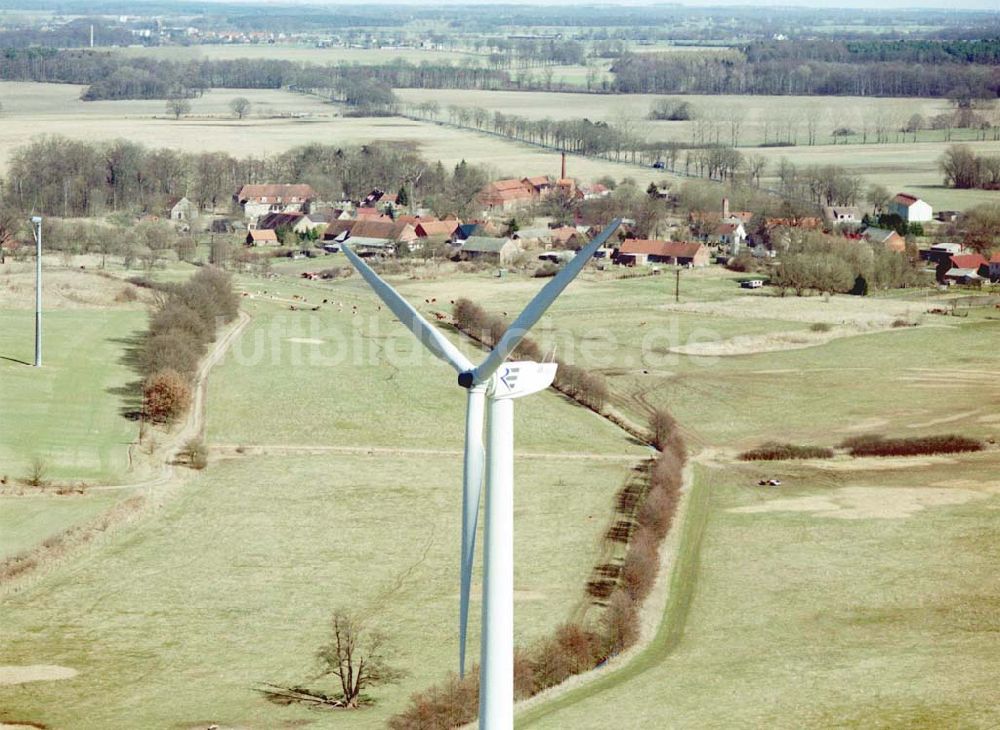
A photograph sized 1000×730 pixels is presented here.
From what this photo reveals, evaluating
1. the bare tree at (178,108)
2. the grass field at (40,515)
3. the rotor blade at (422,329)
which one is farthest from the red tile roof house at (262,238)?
the bare tree at (178,108)

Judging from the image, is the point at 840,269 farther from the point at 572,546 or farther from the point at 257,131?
the point at 257,131

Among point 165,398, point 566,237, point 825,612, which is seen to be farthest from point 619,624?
point 566,237

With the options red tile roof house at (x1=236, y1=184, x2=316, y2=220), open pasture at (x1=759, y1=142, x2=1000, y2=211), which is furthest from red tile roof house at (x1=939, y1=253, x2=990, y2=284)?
red tile roof house at (x1=236, y1=184, x2=316, y2=220)

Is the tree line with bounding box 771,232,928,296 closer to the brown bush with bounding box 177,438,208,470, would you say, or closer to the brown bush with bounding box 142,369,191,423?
the brown bush with bounding box 142,369,191,423

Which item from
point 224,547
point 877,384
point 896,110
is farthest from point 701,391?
point 896,110

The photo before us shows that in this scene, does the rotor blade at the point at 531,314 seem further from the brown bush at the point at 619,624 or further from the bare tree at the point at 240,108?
the bare tree at the point at 240,108
